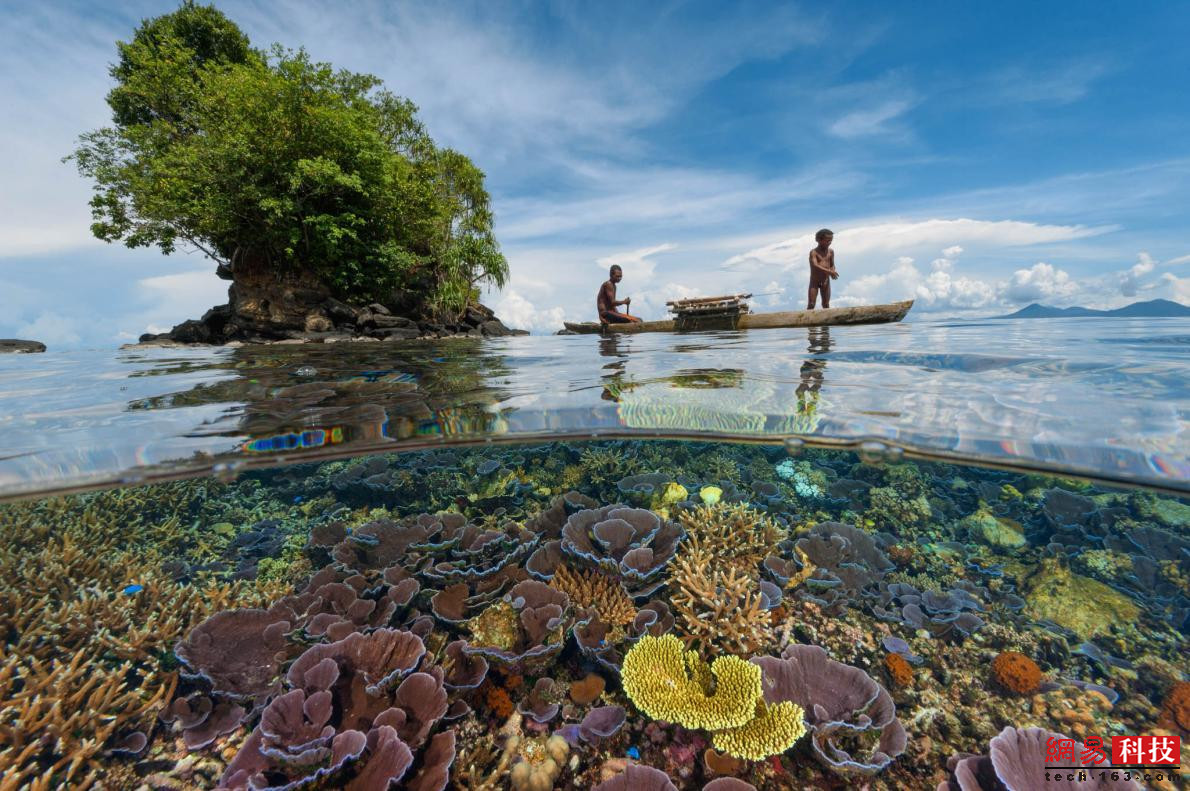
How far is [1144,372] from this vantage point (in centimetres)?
527

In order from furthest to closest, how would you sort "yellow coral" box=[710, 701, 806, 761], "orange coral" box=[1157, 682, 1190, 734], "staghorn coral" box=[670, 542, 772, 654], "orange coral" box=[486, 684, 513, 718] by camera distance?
"staghorn coral" box=[670, 542, 772, 654] → "orange coral" box=[1157, 682, 1190, 734] → "orange coral" box=[486, 684, 513, 718] → "yellow coral" box=[710, 701, 806, 761]

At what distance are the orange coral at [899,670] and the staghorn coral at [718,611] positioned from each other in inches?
44.2

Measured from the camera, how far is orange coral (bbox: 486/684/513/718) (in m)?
3.68

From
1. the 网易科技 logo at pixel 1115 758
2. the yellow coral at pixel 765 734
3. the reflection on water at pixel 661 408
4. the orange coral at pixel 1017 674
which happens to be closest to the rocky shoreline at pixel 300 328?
the reflection on water at pixel 661 408

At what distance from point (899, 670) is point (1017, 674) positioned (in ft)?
3.71

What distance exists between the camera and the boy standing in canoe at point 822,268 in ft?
45.8

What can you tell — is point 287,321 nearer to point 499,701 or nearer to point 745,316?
point 745,316

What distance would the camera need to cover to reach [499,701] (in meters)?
3.73

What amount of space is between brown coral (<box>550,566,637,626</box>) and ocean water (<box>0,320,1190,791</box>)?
1.3 inches

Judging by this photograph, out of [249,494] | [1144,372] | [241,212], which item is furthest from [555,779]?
[241,212]

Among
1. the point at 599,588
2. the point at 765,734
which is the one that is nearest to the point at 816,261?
the point at 599,588

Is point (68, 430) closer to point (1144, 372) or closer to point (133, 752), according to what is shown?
point (133, 752)

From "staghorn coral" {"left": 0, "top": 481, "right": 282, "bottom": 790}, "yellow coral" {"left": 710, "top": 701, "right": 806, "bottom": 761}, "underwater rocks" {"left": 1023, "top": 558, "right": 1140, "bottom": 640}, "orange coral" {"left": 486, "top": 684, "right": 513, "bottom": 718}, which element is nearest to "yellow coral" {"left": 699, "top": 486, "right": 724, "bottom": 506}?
"yellow coral" {"left": 710, "top": 701, "right": 806, "bottom": 761}

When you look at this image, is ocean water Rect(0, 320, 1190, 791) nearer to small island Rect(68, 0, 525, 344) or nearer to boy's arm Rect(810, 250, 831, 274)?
boy's arm Rect(810, 250, 831, 274)
